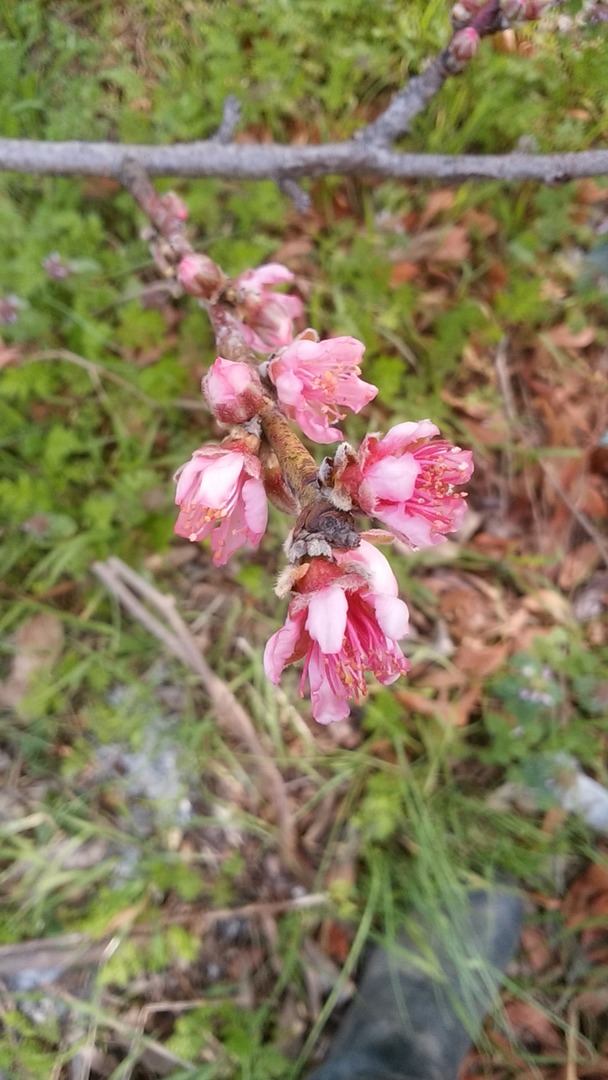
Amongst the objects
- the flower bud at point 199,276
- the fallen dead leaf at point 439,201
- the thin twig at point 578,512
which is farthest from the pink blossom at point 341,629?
the fallen dead leaf at point 439,201

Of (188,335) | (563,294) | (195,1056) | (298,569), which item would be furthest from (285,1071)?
(563,294)

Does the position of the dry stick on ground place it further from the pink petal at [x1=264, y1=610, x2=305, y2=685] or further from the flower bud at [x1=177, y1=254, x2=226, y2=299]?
the pink petal at [x1=264, y1=610, x2=305, y2=685]

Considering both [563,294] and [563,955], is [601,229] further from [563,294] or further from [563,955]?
[563,955]

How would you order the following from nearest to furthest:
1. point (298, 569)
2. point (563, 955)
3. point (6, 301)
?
1. point (298, 569)
2. point (6, 301)
3. point (563, 955)

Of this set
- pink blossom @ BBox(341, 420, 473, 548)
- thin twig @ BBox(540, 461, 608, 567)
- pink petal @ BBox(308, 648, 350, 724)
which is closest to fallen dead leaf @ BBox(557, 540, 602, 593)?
thin twig @ BBox(540, 461, 608, 567)

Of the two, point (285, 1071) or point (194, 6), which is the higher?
point (194, 6)

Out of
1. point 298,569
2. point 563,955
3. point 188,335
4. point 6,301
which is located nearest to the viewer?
point 298,569

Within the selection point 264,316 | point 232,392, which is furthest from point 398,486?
point 264,316
